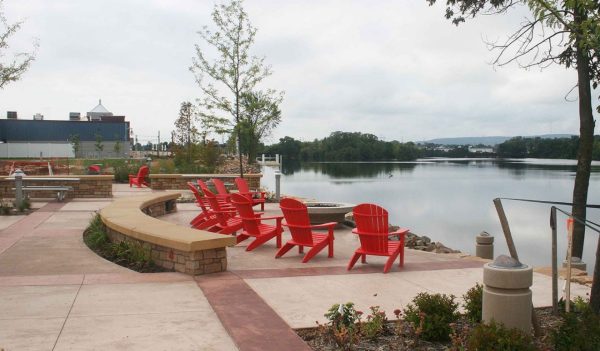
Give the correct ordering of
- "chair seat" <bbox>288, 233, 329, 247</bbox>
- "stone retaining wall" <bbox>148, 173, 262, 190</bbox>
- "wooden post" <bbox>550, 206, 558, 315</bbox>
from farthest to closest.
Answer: "stone retaining wall" <bbox>148, 173, 262, 190</bbox>
"chair seat" <bbox>288, 233, 329, 247</bbox>
"wooden post" <bbox>550, 206, 558, 315</bbox>

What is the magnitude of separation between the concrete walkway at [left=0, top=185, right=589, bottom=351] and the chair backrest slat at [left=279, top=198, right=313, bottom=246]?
36cm

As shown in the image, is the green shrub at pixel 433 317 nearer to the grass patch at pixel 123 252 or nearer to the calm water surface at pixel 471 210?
the grass patch at pixel 123 252

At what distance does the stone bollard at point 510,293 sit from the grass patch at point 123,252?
4676mm

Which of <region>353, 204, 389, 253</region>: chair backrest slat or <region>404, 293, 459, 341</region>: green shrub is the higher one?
<region>353, 204, 389, 253</region>: chair backrest slat

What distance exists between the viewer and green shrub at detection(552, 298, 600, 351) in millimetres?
4250

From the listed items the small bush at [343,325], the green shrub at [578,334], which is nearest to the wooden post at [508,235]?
the green shrub at [578,334]

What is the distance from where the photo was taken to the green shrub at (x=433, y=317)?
16.4ft

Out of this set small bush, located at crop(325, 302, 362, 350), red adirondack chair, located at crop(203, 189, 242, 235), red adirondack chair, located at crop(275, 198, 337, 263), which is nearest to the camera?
small bush, located at crop(325, 302, 362, 350)

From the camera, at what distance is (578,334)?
4.32 m

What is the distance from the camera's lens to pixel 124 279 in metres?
7.17

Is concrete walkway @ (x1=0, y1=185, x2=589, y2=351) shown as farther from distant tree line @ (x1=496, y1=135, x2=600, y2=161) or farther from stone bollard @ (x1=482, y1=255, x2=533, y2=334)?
distant tree line @ (x1=496, y1=135, x2=600, y2=161)

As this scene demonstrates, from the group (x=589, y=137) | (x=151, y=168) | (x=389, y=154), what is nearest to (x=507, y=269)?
(x=589, y=137)

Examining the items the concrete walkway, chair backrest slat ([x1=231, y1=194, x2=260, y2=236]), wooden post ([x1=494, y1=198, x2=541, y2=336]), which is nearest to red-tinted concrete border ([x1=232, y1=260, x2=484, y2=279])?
the concrete walkway

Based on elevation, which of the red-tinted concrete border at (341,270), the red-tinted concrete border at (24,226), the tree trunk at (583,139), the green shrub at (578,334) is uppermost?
the tree trunk at (583,139)
